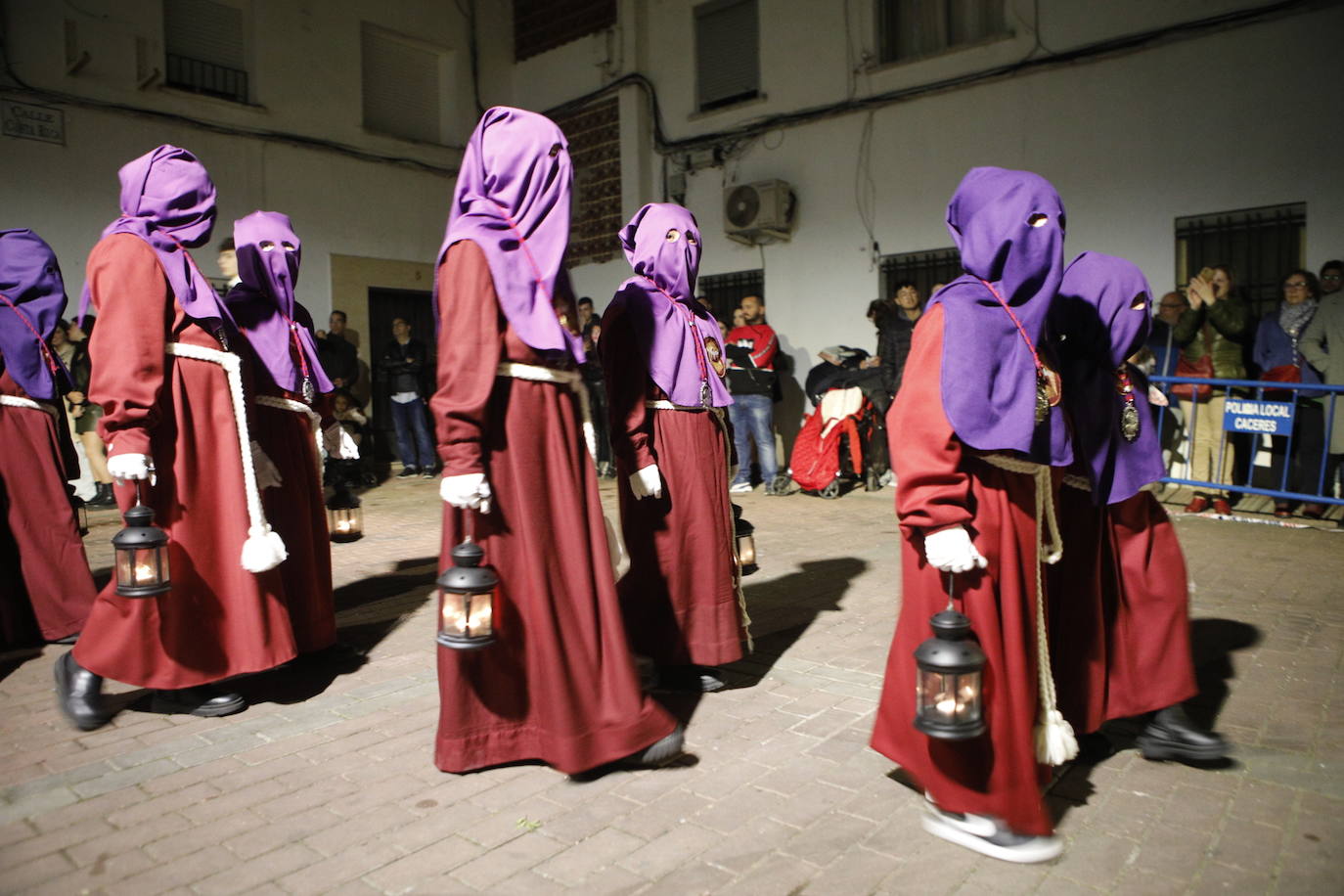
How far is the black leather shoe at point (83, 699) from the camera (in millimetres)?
3811

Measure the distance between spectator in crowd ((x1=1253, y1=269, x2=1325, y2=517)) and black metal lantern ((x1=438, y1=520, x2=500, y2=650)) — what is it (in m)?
7.88

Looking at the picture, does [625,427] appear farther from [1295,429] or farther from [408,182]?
[408,182]

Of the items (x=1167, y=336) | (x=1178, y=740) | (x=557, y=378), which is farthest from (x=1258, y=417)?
(x=557, y=378)

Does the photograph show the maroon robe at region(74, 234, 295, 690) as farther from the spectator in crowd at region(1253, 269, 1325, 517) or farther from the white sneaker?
the spectator in crowd at region(1253, 269, 1325, 517)

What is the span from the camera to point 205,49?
12969 mm

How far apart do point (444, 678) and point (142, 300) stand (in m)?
1.91

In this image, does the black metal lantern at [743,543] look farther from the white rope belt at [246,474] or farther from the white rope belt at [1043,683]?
the white rope belt at [246,474]

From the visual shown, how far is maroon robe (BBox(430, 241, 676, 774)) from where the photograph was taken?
314cm

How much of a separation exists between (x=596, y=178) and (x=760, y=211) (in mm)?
3487

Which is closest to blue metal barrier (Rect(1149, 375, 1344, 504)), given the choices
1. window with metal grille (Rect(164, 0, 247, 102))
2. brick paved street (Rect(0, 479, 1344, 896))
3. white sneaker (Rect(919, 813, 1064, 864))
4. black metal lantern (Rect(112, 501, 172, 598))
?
brick paved street (Rect(0, 479, 1344, 896))

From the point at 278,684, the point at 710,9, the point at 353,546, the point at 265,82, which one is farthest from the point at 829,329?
the point at 278,684

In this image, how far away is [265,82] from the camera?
43.7 ft

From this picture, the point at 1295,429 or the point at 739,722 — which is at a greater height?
the point at 1295,429

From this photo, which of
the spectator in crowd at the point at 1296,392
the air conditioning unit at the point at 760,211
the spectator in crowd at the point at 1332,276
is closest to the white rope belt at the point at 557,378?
the spectator in crowd at the point at 1296,392
